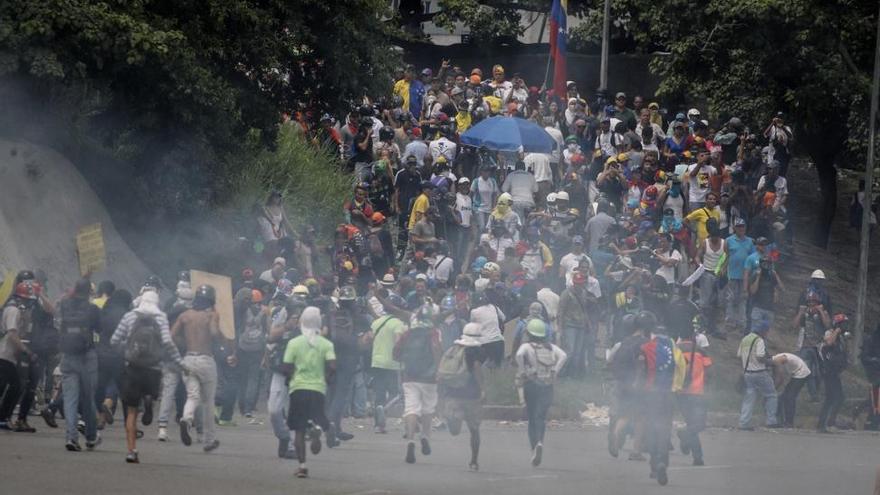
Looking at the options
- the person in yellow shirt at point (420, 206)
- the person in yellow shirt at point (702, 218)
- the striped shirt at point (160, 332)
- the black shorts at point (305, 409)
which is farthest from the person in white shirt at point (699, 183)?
the striped shirt at point (160, 332)

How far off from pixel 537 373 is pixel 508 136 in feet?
35.0

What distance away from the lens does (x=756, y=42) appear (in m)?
31.2

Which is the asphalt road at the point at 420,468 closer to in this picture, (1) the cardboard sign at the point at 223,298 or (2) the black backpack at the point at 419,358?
(2) the black backpack at the point at 419,358

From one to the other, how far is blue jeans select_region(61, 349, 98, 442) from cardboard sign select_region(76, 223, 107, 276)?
11.7 feet

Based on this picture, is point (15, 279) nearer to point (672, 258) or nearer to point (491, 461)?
point (491, 461)

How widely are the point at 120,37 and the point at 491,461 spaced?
802cm

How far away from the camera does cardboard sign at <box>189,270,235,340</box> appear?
66.0 feet

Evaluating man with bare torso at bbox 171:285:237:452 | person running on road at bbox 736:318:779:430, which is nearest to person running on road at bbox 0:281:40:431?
man with bare torso at bbox 171:285:237:452

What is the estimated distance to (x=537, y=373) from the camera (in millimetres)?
17844

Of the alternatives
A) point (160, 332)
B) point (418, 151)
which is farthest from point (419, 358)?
point (418, 151)

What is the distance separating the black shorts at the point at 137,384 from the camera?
52.6ft

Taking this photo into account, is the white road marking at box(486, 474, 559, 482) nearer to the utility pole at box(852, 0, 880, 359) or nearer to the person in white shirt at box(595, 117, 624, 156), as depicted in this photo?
the utility pole at box(852, 0, 880, 359)

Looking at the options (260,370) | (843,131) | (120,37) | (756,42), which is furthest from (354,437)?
(843,131)

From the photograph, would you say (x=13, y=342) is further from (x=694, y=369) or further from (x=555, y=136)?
(x=555, y=136)
